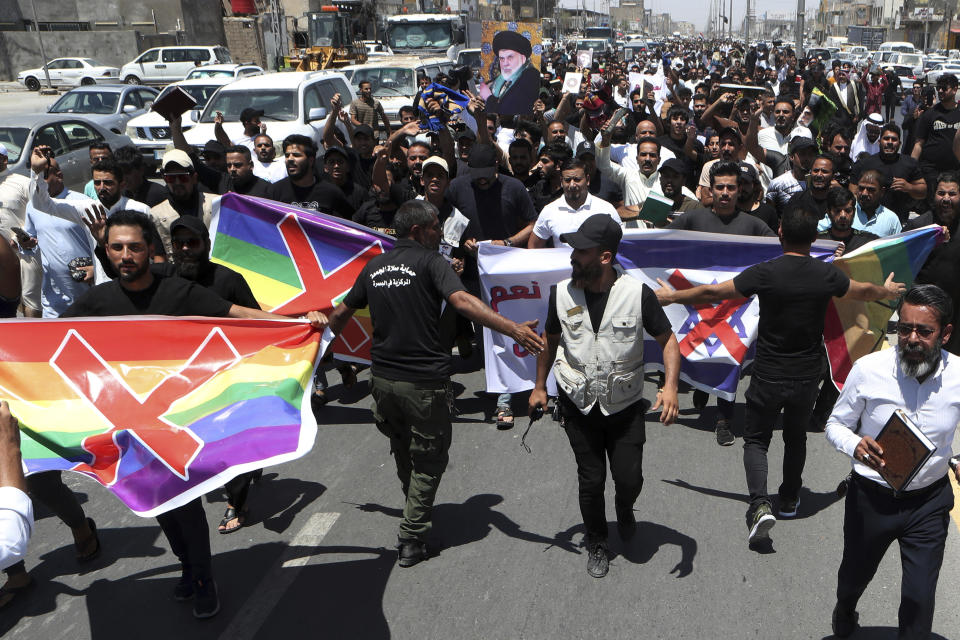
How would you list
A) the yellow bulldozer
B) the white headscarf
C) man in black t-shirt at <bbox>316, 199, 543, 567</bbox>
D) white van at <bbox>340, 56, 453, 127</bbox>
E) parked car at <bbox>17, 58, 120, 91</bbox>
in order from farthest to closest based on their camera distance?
parked car at <bbox>17, 58, 120, 91</bbox>
the yellow bulldozer
white van at <bbox>340, 56, 453, 127</bbox>
the white headscarf
man in black t-shirt at <bbox>316, 199, 543, 567</bbox>

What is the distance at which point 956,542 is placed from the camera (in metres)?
4.98

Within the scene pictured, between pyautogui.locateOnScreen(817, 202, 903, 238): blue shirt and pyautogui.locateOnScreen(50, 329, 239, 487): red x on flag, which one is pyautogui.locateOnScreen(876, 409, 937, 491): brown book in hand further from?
pyautogui.locateOnScreen(817, 202, 903, 238): blue shirt

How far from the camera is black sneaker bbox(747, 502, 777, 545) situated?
4.78m

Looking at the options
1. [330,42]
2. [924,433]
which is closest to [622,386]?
[924,433]

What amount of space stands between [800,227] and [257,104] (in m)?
11.9

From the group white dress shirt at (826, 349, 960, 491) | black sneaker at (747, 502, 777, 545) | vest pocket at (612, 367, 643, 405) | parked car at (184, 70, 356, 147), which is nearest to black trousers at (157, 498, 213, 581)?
vest pocket at (612, 367, 643, 405)

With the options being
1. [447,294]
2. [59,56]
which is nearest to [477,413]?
[447,294]

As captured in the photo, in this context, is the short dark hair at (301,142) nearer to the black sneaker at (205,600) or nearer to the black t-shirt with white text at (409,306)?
the black t-shirt with white text at (409,306)

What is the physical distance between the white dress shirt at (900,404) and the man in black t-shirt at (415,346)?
5.15ft

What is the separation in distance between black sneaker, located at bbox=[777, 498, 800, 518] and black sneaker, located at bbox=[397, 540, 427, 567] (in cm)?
214

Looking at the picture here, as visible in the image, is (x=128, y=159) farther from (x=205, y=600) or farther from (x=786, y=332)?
(x=786, y=332)

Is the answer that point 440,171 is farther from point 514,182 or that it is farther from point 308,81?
point 308,81

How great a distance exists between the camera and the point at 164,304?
464cm

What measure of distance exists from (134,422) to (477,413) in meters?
3.31
